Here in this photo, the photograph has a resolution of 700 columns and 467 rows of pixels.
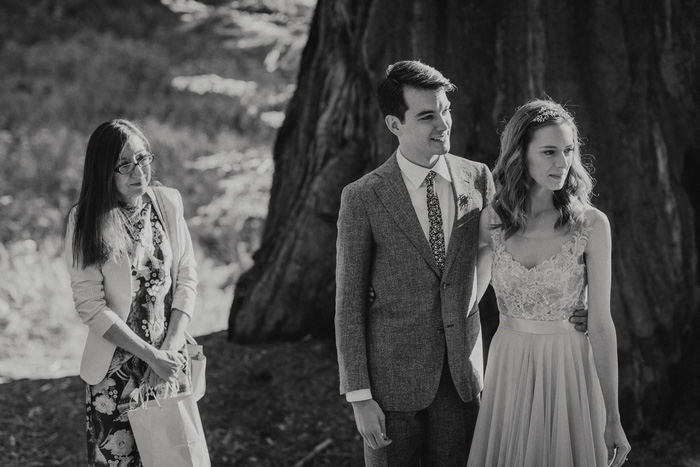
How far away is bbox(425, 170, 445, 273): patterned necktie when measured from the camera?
10.2 feet

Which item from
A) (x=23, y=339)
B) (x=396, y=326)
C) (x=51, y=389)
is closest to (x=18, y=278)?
(x=23, y=339)

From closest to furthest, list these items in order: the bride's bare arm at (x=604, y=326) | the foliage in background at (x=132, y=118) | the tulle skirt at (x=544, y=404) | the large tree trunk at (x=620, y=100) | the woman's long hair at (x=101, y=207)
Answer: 1. the bride's bare arm at (x=604, y=326)
2. the tulle skirt at (x=544, y=404)
3. the woman's long hair at (x=101, y=207)
4. the large tree trunk at (x=620, y=100)
5. the foliage in background at (x=132, y=118)

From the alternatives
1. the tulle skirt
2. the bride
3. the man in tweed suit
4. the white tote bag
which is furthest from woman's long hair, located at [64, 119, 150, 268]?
the tulle skirt

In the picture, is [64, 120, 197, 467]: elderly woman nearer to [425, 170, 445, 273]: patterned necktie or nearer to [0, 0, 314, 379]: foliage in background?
[425, 170, 445, 273]: patterned necktie

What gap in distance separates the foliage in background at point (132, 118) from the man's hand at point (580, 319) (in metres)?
3.86

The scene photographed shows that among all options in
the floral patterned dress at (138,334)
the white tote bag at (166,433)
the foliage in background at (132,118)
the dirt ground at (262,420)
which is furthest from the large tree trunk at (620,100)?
the foliage in background at (132,118)

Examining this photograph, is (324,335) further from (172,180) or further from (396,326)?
(172,180)

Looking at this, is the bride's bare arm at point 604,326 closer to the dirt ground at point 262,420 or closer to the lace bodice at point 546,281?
the lace bodice at point 546,281

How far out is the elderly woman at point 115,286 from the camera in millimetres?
3271

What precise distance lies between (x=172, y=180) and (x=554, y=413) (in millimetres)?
9882

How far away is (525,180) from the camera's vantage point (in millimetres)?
3160

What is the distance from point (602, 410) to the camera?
125 inches

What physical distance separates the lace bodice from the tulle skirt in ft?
0.19

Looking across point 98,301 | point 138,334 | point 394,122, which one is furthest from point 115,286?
point 394,122
